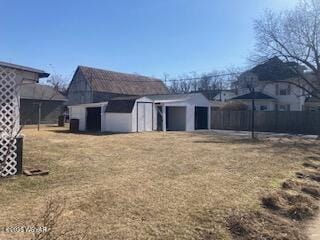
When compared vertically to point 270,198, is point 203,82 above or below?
above

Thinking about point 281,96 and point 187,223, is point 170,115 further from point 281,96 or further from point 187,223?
point 187,223

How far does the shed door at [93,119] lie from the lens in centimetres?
3403

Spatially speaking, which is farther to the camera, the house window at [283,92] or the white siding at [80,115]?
the house window at [283,92]

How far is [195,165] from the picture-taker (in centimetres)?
1224

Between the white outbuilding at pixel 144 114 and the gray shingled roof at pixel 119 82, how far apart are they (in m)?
16.3

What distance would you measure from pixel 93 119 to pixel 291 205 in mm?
27360

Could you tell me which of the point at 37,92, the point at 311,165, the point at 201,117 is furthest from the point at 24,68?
the point at 37,92

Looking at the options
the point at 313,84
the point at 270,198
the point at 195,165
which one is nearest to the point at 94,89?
the point at 313,84

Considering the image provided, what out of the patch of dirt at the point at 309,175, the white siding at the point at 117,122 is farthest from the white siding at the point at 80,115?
the patch of dirt at the point at 309,175

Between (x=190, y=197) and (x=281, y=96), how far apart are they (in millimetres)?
41750

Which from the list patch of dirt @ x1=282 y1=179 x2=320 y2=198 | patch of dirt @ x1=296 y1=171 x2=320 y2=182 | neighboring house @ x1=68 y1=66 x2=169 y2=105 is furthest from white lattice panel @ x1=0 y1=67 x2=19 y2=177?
neighboring house @ x1=68 y1=66 x2=169 y2=105

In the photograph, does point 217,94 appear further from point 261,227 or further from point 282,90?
point 261,227

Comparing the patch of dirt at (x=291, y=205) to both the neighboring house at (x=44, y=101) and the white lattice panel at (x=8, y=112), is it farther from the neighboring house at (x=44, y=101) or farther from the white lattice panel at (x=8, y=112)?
the neighboring house at (x=44, y=101)

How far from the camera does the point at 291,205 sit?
8445 millimetres
